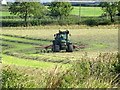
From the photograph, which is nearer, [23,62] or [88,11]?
[23,62]

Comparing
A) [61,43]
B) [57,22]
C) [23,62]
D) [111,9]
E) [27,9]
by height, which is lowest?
[57,22]

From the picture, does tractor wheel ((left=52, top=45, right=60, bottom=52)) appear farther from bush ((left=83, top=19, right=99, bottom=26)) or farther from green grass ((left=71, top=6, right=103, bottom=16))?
green grass ((left=71, top=6, right=103, bottom=16))

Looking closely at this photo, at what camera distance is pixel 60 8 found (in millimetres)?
31359

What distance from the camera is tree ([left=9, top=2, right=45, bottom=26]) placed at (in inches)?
1188

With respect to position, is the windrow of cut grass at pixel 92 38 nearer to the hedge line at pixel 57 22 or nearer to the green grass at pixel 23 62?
the hedge line at pixel 57 22

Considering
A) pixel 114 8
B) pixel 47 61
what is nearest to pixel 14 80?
pixel 47 61

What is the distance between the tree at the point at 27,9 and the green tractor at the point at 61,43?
16218 millimetres

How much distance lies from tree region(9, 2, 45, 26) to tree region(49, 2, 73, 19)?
91cm

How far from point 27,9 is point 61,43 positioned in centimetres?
1771

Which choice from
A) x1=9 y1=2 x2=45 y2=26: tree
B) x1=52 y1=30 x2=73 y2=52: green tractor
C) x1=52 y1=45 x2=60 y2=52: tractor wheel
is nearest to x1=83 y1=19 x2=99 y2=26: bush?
x1=9 y1=2 x2=45 y2=26: tree

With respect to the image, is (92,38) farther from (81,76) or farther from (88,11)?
(88,11)

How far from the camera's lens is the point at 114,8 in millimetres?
30484

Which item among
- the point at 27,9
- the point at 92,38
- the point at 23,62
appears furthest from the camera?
the point at 27,9

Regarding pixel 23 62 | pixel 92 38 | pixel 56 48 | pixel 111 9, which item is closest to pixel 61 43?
pixel 56 48
